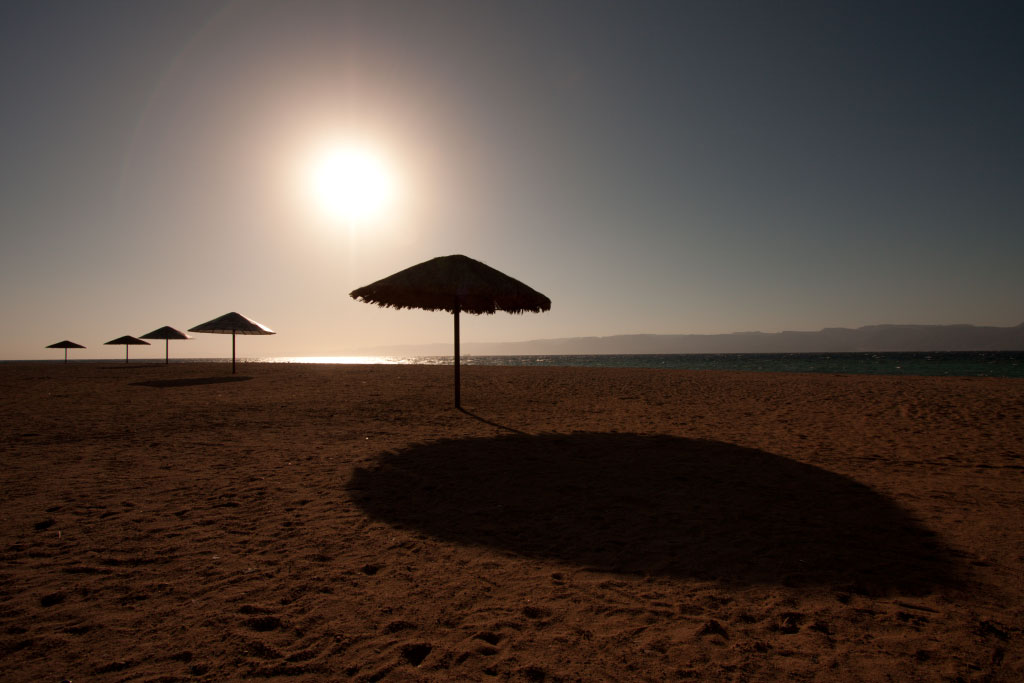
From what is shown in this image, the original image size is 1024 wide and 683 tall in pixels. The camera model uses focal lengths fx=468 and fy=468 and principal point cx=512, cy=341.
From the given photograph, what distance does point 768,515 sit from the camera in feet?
13.8

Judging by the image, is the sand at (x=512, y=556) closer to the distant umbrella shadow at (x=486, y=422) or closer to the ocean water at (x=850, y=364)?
the distant umbrella shadow at (x=486, y=422)

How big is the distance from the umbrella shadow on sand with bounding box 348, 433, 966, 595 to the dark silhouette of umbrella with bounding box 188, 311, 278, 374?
18.4 m

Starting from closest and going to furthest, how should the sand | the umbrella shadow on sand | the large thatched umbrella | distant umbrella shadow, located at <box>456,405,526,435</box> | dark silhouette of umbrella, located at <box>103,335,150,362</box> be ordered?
1. the sand
2. the umbrella shadow on sand
3. distant umbrella shadow, located at <box>456,405,526,435</box>
4. the large thatched umbrella
5. dark silhouette of umbrella, located at <box>103,335,150,362</box>

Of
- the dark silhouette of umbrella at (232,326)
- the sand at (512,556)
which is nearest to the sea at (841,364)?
the dark silhouette of umbrella at (232,326)

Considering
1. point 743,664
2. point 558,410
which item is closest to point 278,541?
point 743,664

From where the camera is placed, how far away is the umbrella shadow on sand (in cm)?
323

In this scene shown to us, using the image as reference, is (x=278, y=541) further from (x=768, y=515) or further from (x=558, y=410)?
(x=558, y=410)

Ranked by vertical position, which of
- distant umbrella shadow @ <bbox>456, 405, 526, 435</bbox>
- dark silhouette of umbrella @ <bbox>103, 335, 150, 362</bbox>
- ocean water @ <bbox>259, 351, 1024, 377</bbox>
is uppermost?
dark silhouette of umbrella @ <bbox>103, 335, 150, 362</bbox>

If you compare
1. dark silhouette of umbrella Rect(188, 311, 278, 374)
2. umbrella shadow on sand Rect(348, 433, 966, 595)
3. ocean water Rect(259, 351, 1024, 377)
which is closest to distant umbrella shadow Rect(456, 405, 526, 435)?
umbrella shadow on sand Rect(348, 433, 966, 595)

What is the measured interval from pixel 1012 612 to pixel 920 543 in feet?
3.24

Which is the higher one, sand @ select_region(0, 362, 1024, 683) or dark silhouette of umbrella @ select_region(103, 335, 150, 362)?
dark silhouette of umbrella @ select_region(103, 335, 150, 362)

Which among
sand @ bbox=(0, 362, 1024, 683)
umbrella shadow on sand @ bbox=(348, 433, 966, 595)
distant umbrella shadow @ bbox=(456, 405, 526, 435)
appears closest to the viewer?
sand @ bbox=(0, 362, 1024, 683)

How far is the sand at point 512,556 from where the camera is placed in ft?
7.45

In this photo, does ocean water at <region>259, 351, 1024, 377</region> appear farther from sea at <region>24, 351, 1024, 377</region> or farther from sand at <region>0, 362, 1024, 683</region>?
sand at <region>0, 362, 1024, 683</region>
